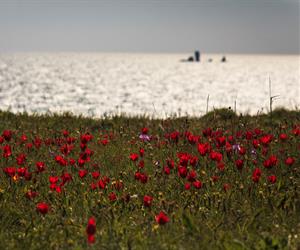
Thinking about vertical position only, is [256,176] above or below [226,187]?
above

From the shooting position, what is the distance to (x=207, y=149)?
7734 mm

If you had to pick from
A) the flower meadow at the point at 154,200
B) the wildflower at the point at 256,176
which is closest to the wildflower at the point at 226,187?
the flower meadow at the point at 154,200

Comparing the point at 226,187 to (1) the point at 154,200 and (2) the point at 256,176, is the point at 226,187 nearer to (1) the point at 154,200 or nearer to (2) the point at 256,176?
(2) the point at 256,176

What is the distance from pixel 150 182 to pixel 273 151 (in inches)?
101

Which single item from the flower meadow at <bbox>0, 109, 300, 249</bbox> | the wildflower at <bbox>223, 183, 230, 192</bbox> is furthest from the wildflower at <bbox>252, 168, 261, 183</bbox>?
the wildflower at <bbox>223, 183, 230, 192</bbox>

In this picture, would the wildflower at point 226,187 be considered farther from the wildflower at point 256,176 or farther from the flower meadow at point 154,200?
the wildflower at point 256,176

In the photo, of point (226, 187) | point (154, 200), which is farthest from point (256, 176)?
point (154, 200)

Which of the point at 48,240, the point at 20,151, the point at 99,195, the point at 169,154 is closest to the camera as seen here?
the point at 48,240

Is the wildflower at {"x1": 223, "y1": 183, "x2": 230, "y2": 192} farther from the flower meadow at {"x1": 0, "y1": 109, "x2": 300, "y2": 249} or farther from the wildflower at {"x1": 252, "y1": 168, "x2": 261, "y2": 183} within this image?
the wildflower at {"x1": 252, "y1": 168, "x2": 261, "y2": 183}

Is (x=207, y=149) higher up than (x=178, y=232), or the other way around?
(x=207, y=149)

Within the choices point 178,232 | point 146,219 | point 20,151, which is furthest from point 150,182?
point 20,151

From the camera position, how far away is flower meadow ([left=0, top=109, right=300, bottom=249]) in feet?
18.2

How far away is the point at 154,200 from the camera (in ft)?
22.6

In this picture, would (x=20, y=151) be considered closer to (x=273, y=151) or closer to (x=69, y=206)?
(x=69, y=206)
